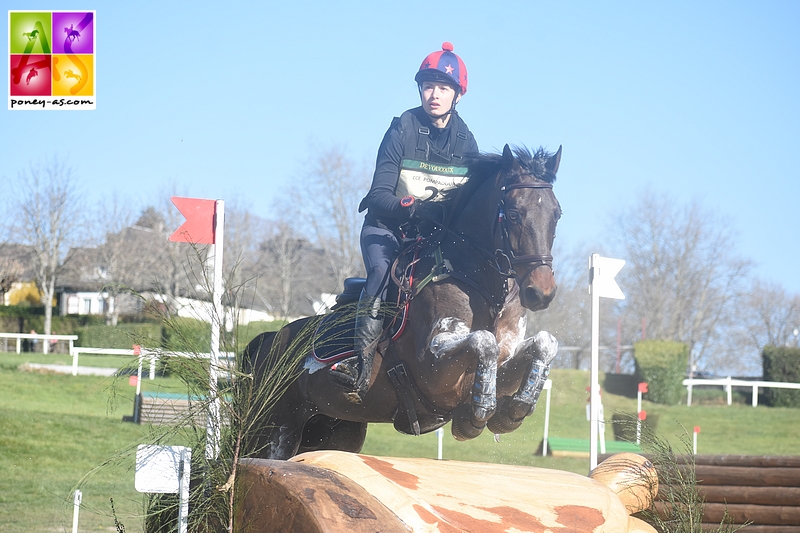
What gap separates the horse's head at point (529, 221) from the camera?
11.5ft

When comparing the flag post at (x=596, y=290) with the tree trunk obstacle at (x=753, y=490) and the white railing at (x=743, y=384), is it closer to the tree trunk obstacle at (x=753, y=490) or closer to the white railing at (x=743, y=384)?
the tree trunk obstacle at (x=753, y=490)

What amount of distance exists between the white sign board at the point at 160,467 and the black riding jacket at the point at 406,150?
188 centimetres

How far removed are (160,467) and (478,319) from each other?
1.80 m

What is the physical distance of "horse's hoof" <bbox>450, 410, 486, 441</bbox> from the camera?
3.88 meters

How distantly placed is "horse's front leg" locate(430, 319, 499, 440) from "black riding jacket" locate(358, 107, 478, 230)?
66 centimetres

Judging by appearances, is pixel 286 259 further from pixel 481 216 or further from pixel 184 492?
pixel 184 492

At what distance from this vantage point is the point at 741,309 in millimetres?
38688

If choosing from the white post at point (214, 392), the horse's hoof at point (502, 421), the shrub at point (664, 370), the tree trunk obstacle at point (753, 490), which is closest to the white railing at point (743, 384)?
the shrub at point (664, 370)

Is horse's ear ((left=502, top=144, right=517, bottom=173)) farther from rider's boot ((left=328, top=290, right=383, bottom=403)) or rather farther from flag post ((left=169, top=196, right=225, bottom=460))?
flag post ((left=169, top=196, right=225, bottom=460))

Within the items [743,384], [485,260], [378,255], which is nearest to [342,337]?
[378,255]

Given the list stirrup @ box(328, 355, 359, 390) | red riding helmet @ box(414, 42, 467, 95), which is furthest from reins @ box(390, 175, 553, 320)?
red riding helmet @ box(414, 42, 467, 95)

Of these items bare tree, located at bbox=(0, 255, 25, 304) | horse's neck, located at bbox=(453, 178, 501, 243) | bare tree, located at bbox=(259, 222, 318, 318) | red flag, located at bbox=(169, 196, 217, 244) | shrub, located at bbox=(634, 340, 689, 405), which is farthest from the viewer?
bare tree, located at bbox=(259, 222, 318, 318)

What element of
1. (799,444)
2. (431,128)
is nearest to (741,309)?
(799,444)

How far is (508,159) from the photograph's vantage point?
3.84 m
